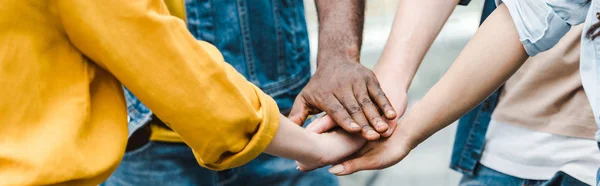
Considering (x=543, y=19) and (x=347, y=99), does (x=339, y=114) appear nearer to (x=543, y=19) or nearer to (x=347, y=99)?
(x=347, y=99)

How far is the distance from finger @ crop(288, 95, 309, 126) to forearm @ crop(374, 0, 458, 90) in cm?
16

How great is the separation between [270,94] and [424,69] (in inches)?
49.5

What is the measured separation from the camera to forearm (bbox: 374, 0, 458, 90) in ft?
4.07

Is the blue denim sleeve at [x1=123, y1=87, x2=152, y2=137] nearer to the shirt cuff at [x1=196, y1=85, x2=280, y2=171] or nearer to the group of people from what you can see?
the group of people

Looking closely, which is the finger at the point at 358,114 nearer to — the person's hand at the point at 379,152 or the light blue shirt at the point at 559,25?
the person's hand at the point at 379,152

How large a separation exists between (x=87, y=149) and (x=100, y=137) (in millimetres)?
23

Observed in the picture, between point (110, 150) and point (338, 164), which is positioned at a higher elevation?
point (110, 150)

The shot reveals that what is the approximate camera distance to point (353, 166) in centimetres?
112

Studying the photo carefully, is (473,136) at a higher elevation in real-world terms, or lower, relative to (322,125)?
lower

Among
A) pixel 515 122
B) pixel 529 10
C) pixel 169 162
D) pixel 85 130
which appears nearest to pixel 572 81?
pixel 515 122

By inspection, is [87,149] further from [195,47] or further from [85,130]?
[195,47]

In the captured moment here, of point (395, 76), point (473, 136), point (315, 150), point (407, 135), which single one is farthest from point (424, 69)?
point (315, 150)

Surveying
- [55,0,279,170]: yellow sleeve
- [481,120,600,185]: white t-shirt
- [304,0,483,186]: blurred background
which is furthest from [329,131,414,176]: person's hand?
[304,0,483,186]: blurred background

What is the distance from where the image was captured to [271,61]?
1149mm
